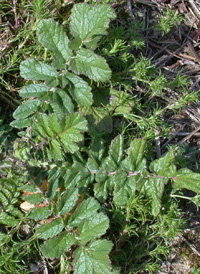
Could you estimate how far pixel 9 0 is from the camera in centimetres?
324

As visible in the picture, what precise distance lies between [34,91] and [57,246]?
109cm

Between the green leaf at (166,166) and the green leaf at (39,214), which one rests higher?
the green leaf at (39,214)

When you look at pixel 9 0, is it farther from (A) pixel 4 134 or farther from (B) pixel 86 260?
(B) pixel 86 260

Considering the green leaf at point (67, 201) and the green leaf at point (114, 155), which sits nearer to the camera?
the green leaf at point (67, 201)

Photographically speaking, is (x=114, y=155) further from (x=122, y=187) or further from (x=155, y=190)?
(x=155, y=190)

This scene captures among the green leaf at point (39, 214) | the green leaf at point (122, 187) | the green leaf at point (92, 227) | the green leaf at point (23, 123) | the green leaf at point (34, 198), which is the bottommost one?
the green leaf at point (122, 187)

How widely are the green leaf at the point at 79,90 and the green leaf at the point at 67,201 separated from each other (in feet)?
2.06

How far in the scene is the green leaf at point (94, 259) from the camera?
91.9 inches

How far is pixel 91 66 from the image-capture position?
2592 millimetres

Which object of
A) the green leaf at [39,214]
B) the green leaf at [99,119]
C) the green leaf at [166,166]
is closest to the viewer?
the green leaf at [39,214]

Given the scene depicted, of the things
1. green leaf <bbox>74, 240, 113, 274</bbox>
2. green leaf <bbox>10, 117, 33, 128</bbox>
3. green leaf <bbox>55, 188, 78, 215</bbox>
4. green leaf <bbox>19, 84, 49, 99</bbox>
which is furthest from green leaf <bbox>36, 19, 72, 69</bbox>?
green leaf <bbox>74, 240, 113, 274</bbox>

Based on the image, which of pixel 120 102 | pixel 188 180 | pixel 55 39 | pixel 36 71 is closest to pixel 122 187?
pixel 188 180

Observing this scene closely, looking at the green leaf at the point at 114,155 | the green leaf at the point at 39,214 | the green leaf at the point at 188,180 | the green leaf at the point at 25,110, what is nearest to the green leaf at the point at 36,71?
the green leaf at the point at 25,110

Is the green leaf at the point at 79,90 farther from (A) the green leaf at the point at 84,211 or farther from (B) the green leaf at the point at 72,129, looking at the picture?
(A) the green leaf at the point at 84,211
